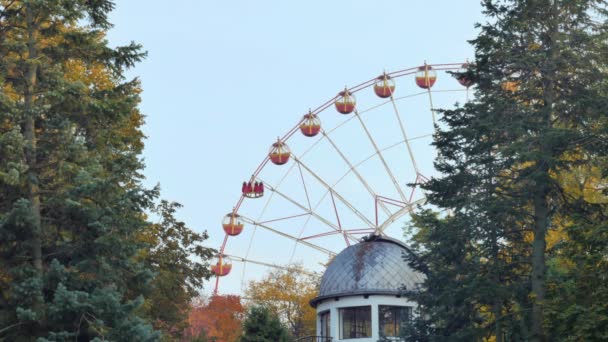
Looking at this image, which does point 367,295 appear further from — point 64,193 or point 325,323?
point 64,193

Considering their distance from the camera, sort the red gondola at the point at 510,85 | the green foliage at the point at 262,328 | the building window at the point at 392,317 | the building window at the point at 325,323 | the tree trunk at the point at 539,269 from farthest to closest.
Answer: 1. the building window at the point at 325,323
2. the building window at the point at 392,317
3. the green foliage at the point at 262,328
4. the red gondola at the point at 510,85
5. the tree trunk at the point at 539,269

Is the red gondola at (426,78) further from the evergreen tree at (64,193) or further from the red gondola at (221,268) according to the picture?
the evergreen tree at (64,193)

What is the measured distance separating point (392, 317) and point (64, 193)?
26.2 meters

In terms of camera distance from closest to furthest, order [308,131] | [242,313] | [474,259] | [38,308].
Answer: [38,308]
[474,259]
[308,131]
[242,313]

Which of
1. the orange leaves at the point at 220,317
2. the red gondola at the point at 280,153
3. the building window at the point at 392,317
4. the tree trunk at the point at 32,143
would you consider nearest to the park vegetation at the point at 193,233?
the tree trunk at the point at 32,143

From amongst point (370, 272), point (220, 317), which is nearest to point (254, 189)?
point (370, 272)

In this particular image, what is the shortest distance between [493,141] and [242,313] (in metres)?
47.7

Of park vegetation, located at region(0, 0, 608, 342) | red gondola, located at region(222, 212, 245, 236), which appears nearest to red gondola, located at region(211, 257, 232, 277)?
red gondola, located at region(222, 212, 245, 236)

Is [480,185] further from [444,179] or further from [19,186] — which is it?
[19,186]

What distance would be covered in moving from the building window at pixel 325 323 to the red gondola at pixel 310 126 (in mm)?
11511

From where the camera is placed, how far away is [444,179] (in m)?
26.9

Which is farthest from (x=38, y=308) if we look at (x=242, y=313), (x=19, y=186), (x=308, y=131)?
(x=242, y=313)

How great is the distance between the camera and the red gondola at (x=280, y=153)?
5250cm

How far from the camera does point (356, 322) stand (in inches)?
1716
